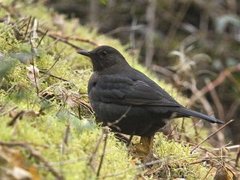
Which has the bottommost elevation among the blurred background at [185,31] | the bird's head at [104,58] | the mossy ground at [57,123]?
the mossy ground at [57,123]

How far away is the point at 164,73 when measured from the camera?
311 inches

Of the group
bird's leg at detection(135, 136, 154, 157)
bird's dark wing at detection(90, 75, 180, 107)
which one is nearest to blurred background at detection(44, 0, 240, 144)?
bird's dark wing at detection(90, 75, 180, 107)

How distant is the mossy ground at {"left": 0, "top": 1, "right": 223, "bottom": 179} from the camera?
2.87 meters


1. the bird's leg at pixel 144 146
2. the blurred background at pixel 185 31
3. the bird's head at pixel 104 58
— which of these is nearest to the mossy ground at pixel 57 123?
the bird's leg at pixel 144 146

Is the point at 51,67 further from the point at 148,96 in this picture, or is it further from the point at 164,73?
the point at 164,73

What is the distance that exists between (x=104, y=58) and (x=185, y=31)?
5.71 metres

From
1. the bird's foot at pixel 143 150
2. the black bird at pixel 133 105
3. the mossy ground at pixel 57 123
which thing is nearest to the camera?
the mossy ground at pixel 57 123

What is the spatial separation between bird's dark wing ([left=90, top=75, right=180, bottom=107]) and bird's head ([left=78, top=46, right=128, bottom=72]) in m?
0.34

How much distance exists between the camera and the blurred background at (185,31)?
8.91 metres

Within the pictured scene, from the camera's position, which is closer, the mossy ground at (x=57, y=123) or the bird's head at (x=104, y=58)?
the mossy ground at (x=57, y=123)

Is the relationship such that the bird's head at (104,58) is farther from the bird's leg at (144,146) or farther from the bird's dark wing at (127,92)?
the bird's leg at (144,146)

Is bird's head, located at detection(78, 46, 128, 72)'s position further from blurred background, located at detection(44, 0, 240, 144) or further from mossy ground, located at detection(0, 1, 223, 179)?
blurred background, located at detection(44, 0, 240, 144)

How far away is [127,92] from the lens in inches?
171

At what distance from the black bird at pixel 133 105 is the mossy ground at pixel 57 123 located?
Result: 0.48 ft
